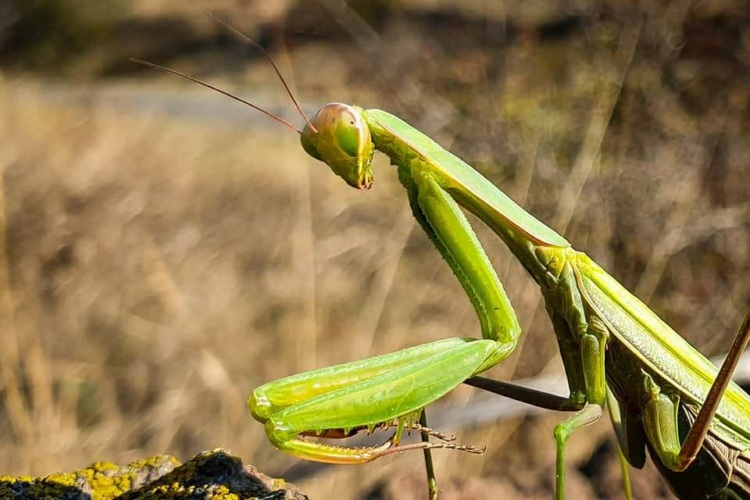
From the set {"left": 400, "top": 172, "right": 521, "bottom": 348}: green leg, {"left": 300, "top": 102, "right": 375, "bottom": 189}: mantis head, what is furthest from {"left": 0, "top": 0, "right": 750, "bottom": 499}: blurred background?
{"left": 300, "top": 102, "right": 375, "bottom": 189}: mantis head

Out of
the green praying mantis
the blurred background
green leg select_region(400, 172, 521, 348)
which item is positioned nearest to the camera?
the green praying mantis

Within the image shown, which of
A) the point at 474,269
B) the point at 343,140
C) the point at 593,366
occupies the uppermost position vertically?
the point at 343,140

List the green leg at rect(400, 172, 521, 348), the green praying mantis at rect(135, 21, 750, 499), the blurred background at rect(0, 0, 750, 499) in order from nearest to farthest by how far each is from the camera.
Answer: the green praying mantis at rect(135, 21, 750, 499), the green leg at rect(400, 172, 521, 348), the blurred background at rect(0, 0, 750, 499)

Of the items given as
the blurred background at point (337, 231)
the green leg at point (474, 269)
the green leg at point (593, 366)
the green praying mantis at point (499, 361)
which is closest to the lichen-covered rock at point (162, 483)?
the green praying mantis at point (499, 361)

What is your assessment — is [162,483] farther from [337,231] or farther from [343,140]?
[337,231]

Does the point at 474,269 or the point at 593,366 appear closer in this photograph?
the point at 474,269

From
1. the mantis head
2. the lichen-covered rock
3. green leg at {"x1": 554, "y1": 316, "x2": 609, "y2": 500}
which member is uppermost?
the mantis head

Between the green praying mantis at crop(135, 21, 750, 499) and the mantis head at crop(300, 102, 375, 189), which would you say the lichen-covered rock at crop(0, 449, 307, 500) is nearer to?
the green praying mantis at crop(135, 21, 750, 499)

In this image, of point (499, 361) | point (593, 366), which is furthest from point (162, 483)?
point (593, 366)
